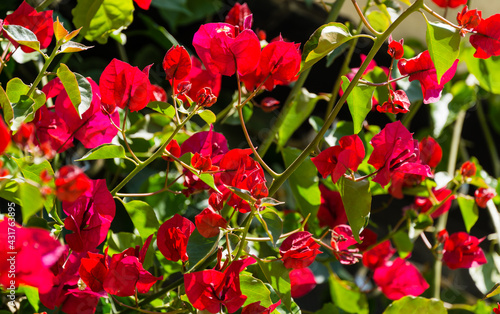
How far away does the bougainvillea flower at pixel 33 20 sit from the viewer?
0.40 metres

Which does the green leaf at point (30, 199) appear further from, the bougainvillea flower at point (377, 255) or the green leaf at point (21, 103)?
the bougainvillea flower at point (377, 255)

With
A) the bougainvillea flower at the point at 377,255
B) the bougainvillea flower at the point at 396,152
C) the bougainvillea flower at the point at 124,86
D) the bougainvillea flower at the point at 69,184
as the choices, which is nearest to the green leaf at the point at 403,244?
the bougainvillea flower at the point at 377,255

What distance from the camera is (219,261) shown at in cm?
35

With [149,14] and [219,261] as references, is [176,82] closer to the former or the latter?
[219,261]

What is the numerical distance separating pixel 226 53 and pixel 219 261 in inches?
5.3

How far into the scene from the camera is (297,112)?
57 centimetres

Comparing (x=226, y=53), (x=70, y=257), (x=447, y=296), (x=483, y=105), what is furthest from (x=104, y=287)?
(x=483, y=105)

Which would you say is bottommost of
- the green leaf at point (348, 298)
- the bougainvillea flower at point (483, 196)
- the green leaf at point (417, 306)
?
the green leaf at point (348, 298)

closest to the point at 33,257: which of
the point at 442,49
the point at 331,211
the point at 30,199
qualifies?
the point at 30,199

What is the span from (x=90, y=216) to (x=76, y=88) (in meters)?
0.08

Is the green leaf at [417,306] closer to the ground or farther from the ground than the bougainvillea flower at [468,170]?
closer to the ground

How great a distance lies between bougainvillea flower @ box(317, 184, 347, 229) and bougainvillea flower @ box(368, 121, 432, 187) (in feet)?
0.50

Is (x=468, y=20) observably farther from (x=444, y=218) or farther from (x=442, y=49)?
(x=444, y=218)

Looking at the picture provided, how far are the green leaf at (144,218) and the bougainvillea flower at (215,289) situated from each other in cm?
9
